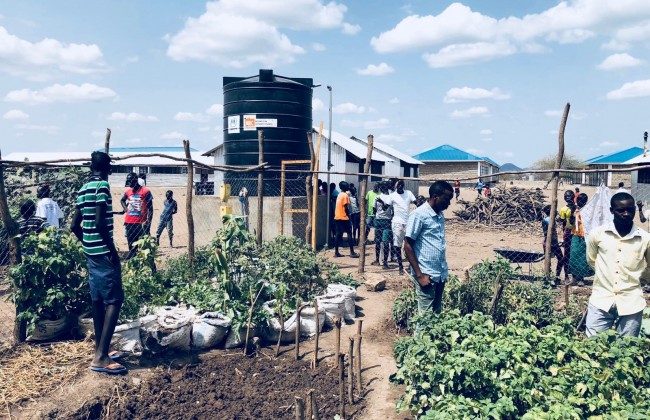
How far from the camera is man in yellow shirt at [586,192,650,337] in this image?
14.0 feet

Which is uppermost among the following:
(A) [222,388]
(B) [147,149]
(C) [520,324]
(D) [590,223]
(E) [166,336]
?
(B) [147,149]

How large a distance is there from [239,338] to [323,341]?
108cm

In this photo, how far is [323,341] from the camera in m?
6.28

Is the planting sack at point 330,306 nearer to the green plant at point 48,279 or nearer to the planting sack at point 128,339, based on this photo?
the planting sack at point 128,339

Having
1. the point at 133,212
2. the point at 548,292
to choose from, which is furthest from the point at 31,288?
the point at 548,292

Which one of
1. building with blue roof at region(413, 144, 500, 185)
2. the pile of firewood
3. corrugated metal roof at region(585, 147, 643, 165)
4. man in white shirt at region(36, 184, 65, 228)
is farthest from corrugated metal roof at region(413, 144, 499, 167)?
man in white shirt at region(36, 184, 65, 228)

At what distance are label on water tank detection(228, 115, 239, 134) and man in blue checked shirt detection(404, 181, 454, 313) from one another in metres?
7.91

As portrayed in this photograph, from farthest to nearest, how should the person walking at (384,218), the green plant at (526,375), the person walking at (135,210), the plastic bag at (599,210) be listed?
the person walking at (384,218) < the person walking at (135,210) < the plastic bag at (599,210) < the green plant at (526,375)

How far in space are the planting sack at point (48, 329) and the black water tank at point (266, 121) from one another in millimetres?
6525

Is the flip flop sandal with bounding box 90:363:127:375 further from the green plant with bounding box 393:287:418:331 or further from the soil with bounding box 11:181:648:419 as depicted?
the green plant with bounding box 393:287:418:331

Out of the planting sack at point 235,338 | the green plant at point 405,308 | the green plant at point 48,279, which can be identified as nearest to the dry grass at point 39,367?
the green plant at point 48,279

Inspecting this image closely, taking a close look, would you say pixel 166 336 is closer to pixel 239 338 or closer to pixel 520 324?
pixel 239 338

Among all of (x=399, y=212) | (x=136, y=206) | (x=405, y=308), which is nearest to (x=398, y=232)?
(x=399, y=212)

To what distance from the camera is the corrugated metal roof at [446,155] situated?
2169 inches
